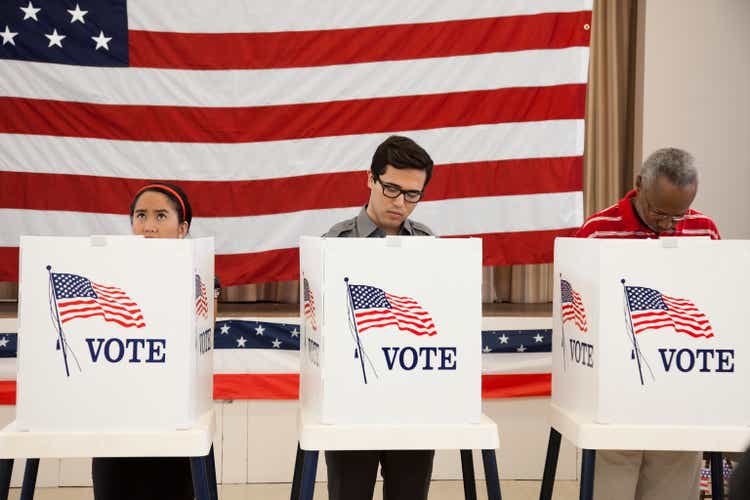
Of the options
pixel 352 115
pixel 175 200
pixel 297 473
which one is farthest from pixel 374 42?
pixel 297 473

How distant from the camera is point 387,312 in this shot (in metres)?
1.58

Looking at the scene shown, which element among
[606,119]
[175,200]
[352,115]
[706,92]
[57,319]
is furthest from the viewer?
[606,119]

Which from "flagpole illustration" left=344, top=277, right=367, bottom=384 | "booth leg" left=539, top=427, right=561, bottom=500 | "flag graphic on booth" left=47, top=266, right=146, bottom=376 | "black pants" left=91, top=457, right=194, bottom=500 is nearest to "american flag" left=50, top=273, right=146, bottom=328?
"flag graphic on booth" left=47, top=266, right=146, bottom=376

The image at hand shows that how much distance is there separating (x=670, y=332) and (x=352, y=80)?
82.9 inches

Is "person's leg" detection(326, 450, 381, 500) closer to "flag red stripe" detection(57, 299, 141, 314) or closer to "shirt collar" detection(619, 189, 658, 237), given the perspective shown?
"flag red stripe" detection(57, 299, 141, 314)

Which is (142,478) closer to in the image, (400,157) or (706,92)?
(400,157)

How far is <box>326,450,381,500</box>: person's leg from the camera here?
1871 mm

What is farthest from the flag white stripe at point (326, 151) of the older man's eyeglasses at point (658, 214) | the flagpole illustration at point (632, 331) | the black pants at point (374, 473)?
the flagpole illustration at point (632, 331)

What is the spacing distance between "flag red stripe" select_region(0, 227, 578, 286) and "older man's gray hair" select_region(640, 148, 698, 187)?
1367mm

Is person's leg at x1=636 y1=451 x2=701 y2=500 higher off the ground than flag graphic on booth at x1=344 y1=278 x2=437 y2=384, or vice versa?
flag graphic on booth at x1=344 y1=278 x2=437 y2=384

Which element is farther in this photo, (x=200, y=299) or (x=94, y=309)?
(x=200, y=299)

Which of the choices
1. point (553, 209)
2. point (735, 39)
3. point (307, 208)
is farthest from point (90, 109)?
point (735, 39)

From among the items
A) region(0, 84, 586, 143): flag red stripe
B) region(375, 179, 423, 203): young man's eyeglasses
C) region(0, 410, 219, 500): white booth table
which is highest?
region(0, 84, 586, 143): flag red stripe

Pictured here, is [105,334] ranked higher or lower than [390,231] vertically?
lower
